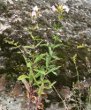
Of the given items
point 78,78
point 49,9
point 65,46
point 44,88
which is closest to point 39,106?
point 44,88

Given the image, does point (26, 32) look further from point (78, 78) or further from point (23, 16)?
point (78, 78)

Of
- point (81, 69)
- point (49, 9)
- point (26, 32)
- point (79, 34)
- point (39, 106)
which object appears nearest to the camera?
point (39, 106)

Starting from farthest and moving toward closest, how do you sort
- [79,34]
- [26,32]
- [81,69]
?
[79,34] → [26,32] → [81,69]

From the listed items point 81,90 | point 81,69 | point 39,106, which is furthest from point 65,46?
point 39,106

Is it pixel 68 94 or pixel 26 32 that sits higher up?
pixel 26 32

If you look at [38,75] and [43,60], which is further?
[43,60]

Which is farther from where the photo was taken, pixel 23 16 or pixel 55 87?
pixel 23 16
